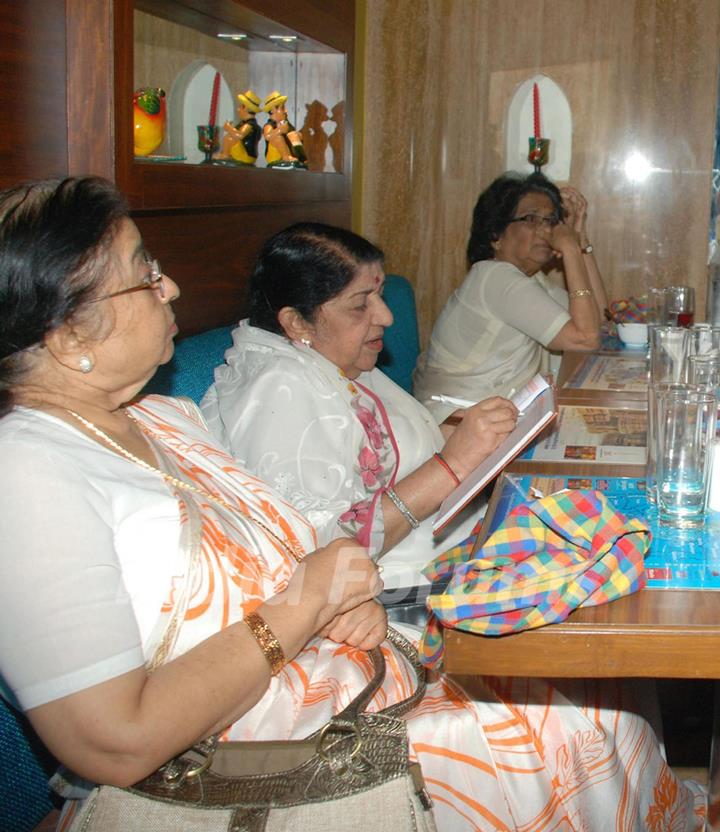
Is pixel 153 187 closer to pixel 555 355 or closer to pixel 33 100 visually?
pixel 33 100

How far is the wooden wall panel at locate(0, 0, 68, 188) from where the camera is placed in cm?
157

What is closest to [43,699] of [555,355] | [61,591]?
[61,591]

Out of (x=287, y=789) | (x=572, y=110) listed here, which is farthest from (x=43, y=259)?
(x=572, y=110)

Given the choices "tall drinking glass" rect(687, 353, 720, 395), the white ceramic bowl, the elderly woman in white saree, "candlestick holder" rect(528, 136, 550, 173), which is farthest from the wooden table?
"candlestick holder" rect(528, 136, 550, 173)

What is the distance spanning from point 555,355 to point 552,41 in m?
1.26

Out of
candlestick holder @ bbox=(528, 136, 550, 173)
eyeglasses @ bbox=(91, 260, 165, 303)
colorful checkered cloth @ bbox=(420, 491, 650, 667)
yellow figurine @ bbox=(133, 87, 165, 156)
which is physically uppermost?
candlestick holder @ bbox=(528, 136, 550, 173)

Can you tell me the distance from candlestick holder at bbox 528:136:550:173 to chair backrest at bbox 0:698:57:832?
3127mm

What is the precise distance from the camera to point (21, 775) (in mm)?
1276

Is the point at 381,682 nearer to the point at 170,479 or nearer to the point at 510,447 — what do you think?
the point at 170,479

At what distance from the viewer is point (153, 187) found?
183 cm

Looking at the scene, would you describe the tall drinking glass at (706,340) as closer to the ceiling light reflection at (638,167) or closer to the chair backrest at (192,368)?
the chair backrest at (192,368)

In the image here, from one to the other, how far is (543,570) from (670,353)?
3.71ft

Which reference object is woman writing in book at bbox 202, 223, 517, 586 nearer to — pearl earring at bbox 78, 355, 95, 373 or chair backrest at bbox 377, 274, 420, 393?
pearl earring at bbox 78, 355, 95, 373

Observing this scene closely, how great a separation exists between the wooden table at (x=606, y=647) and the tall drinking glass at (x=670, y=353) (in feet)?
3.51
